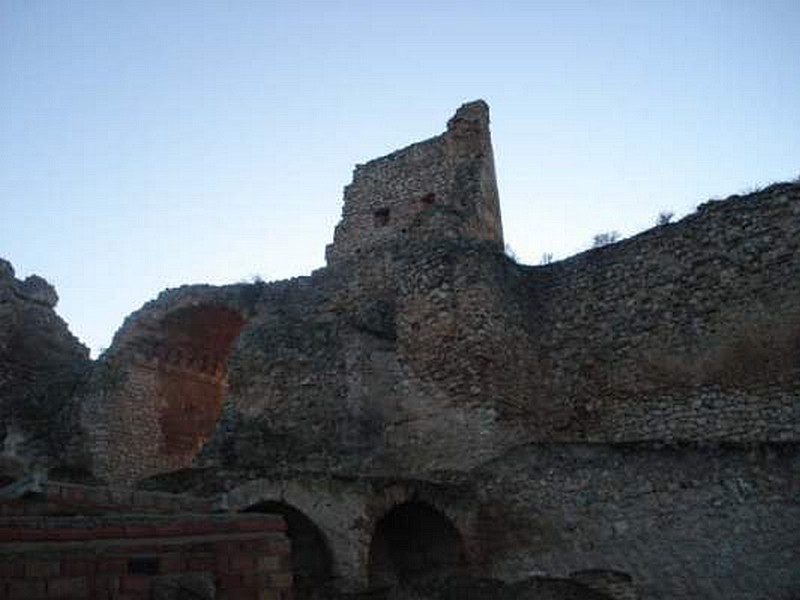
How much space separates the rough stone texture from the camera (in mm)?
16250

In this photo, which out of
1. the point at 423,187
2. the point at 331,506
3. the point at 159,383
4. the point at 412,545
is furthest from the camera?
the point at 423,187

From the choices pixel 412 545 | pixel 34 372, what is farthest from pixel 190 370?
pixel 412 545

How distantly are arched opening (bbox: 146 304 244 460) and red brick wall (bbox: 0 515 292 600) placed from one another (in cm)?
1295

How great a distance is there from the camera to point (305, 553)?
8750mm

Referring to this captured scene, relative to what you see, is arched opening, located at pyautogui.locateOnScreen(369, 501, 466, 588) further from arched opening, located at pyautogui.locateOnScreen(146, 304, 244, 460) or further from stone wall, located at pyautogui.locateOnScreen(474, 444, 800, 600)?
arched opening, located at pyautogui.locateOnScreen(146, 304, 244, 460)

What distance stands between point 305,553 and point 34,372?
11.7 meters

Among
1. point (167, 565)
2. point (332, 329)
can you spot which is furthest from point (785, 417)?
point (167, 565)

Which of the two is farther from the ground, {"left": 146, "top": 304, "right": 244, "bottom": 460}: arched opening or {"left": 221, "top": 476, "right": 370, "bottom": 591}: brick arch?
{"left": 146, "top": 304, "right": 244, "bottom": 460}: arched opening

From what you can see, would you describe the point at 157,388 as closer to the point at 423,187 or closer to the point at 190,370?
the point at 190,370

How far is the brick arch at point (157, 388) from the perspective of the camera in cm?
1650

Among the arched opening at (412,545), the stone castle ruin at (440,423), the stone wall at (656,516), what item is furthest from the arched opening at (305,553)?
the stone wall at (656,516)

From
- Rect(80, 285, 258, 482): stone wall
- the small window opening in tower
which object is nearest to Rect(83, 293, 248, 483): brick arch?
Rect(80, 285, 258, 482): stone wall

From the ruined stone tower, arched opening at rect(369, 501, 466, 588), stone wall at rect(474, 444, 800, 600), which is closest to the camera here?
stone wall at rect(474, 444, 800, 600)

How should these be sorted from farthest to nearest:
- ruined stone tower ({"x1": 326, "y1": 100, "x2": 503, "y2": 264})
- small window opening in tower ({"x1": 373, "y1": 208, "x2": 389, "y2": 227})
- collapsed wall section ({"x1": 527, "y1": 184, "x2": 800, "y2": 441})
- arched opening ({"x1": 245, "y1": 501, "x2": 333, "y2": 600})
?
small window opening in tower ({"x1": 373, "y1": 208, "x2": 389, "y2": 227}) < ruined stone tower ({"x1": 326, "y1": 100, "x2": 503, "y2": 264}) < collapsed wall section ({"x1": 527, "y1": 184, "x2": 800, "y2": 441}) < arched opening ({"x1": 245, "y1": 501, "x2": 333, "y2": 600})
